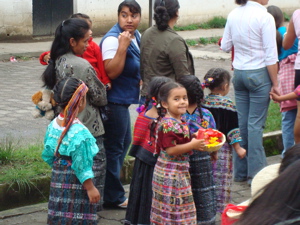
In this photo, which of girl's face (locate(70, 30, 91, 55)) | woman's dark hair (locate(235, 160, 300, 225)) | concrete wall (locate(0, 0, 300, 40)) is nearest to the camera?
woman's dark hair (locate(235, 160, 300, 225))

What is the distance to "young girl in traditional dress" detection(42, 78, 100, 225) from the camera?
3980mm

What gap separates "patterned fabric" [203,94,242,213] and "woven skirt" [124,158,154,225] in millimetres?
753

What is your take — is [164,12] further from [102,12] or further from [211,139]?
[102,12]

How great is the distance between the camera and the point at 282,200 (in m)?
1.61

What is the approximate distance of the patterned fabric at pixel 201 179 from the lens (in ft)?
15.2

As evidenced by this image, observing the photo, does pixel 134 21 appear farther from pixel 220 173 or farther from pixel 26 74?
pixel 26 74

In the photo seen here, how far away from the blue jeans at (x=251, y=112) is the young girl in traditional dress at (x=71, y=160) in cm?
229

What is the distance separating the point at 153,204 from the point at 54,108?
1.04 metres

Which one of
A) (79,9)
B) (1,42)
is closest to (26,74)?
(1,42)

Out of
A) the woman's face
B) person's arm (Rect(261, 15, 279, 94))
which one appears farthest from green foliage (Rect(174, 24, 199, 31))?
the woman's face

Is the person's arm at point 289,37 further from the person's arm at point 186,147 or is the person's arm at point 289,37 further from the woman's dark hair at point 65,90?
the woman's dark hair at point 65,90

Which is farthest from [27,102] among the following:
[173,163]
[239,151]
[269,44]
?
[173,163]

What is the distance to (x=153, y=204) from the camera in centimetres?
445

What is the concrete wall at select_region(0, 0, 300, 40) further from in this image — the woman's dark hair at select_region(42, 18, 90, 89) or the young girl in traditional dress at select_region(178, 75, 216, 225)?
the young girl in traditional dress at select_region(178, 75, 216, 225)
